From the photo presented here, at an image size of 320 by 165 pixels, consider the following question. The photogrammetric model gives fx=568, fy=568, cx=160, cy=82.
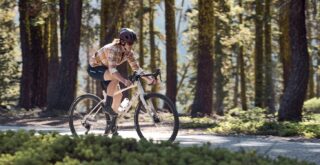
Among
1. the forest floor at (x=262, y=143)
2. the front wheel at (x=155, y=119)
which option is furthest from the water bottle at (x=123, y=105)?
the forest floor at (x=262, y=143)

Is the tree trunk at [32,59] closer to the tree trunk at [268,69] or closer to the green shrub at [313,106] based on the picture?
the tree trunk at [268,69]

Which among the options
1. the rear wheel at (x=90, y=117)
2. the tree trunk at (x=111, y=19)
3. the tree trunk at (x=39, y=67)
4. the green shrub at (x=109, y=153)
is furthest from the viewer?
the tree trunk at (x=39, y=67)

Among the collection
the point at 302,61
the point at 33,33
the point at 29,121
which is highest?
the point at 33,33

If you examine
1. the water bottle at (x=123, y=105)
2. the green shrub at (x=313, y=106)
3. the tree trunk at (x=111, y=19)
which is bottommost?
the green shrub at (x=313, y=106)

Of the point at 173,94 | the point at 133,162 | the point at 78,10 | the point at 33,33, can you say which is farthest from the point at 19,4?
A: the point at 133,162

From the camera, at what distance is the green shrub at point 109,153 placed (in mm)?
5324

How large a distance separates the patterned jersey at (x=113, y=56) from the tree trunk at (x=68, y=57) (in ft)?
32.3

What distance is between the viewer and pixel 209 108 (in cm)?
1986

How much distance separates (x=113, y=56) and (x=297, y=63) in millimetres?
7474

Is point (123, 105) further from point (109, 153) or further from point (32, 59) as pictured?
point (32, 59)

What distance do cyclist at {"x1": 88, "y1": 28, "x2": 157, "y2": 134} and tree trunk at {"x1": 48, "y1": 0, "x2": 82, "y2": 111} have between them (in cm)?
974

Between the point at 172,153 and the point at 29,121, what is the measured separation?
36.8 ft

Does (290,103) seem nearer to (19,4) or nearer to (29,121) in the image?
(29,121)

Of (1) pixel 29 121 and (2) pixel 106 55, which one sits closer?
(2) pixel 106 55
